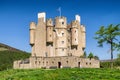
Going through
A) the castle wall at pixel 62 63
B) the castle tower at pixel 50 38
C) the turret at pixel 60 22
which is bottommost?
the castle wall at pixel 62 63

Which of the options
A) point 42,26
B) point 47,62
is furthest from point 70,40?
point 47,62

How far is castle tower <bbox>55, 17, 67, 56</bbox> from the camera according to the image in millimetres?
80812

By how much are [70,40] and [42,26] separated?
7250mm

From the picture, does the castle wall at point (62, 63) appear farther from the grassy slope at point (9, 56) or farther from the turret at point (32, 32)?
the grassy slope at point (9, 56)

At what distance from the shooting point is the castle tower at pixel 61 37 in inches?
3182

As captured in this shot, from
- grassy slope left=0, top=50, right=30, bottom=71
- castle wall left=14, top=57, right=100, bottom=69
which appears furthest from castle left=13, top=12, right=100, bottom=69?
grassy slope left=0, top=50, right=30, bottom=71

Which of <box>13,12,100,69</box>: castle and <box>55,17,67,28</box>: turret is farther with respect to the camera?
<box>13,12,100,69</box>: castle

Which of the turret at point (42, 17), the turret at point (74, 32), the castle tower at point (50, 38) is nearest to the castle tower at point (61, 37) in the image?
the castle tower at point (50, 38)

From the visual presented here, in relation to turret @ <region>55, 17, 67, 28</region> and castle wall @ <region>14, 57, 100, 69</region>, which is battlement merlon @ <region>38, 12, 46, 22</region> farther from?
castle wall @ <region>14, 57, 100, 69</region>

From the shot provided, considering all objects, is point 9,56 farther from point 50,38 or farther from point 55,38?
point 55,38

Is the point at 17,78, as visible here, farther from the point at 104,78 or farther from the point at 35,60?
the point at 35,60

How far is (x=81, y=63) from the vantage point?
233ft

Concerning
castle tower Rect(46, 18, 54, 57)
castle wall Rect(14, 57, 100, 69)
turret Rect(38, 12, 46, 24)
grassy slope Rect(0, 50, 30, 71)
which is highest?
turret Rect(38, 12, 46, 24)

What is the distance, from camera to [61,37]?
8119 cm
